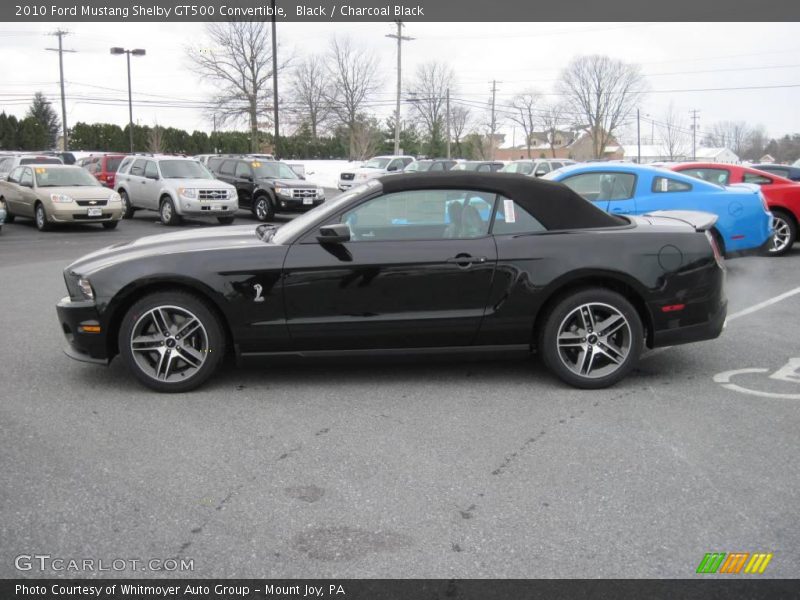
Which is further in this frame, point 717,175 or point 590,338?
point 717,175

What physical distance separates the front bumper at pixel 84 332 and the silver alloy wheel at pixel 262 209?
15906mm

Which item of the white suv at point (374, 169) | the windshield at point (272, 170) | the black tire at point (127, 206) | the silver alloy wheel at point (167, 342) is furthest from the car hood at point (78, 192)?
the white suv at point (374, 169)

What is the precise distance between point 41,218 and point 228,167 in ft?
20.6

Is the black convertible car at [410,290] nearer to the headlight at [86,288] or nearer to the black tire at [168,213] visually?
the headlight at [86,288]

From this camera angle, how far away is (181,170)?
20.3 metres

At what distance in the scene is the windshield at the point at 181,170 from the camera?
793 inches

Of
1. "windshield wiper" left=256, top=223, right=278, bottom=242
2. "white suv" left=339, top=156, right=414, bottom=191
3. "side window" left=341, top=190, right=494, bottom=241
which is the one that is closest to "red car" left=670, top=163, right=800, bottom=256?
"side window" left=341, top=190, right=494, bottom=241

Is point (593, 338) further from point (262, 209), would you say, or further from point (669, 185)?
point (262, 209)

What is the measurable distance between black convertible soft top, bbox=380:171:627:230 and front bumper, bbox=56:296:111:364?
223 cm

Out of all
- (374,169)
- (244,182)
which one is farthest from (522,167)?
(244,182)

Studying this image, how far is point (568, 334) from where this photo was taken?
5.30 metres
